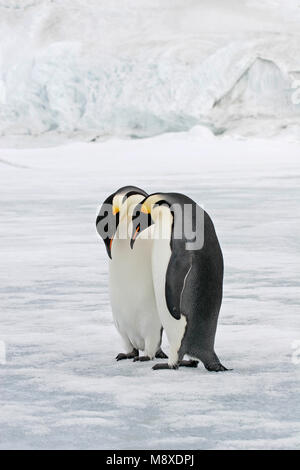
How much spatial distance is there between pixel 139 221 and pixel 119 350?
0.51 metres

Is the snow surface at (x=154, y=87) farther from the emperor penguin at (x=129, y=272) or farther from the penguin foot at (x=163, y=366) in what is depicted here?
the penguin foot at (x=163, y=366)

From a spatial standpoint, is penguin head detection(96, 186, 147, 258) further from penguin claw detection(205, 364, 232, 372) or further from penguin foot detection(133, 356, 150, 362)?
penguin claw detection(205, 364, 232, 372)

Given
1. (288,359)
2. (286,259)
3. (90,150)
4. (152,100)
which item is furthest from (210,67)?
(288,359)

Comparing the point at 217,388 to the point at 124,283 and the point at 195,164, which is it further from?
the point at 195,164

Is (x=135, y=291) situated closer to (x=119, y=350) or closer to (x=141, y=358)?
(x=141, y=358)

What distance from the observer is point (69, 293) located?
12.1 ft

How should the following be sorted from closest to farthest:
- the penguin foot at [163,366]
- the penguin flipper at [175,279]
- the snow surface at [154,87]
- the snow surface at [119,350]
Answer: the snow surface at [119,350], the penguin flipper at [175,279], the penguin foot at [163,366], the snow surface at [154,87]

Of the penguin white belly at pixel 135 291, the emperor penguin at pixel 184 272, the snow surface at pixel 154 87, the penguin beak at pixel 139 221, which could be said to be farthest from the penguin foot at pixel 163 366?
the snow surface at pixel 154 87

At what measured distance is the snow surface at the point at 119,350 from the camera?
187 centimetres

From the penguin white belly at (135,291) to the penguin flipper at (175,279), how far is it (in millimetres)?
158

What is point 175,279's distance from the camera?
2.25 m

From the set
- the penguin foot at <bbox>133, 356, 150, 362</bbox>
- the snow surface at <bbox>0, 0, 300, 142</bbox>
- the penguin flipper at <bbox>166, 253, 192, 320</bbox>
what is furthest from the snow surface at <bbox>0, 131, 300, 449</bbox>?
the snow surface at <bbox>0, 0, 300, 142</bbox>

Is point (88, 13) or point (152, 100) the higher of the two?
point (88, 13)

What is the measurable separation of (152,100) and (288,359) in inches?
538
